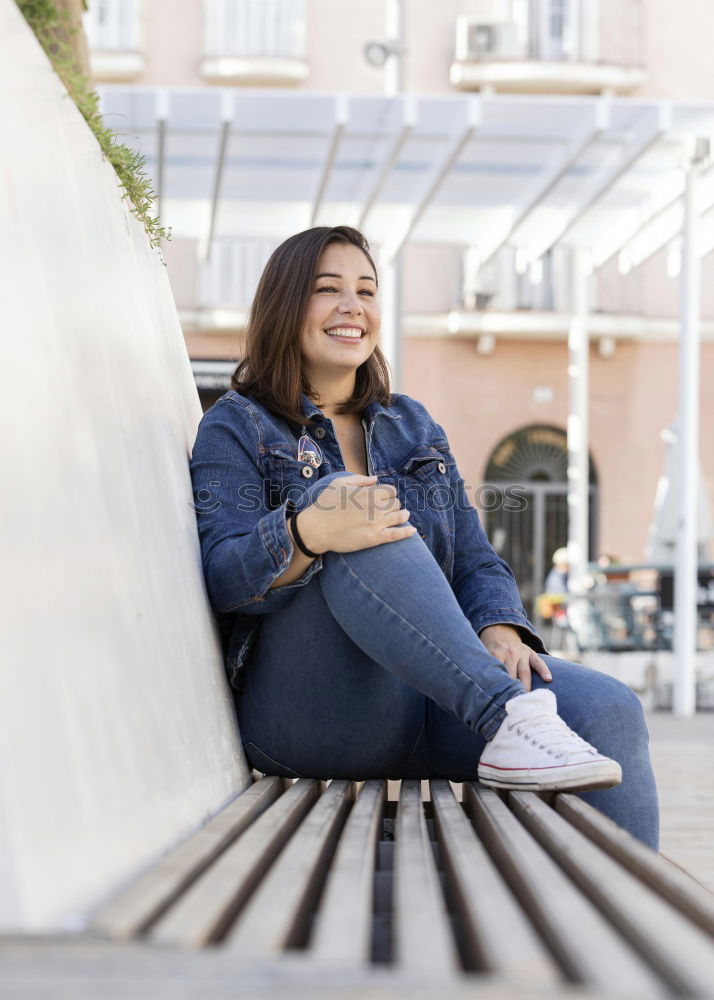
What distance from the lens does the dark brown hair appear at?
256 cm

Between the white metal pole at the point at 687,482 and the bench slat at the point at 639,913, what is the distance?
262 inches

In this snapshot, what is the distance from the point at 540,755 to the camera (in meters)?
1.89

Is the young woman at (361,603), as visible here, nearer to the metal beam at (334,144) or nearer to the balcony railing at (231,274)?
the metal beam at (334,144)

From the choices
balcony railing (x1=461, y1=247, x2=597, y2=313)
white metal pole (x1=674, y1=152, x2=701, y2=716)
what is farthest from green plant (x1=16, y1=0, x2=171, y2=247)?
balcony railing (x1=461, y1=247, x2=597, y2=313)

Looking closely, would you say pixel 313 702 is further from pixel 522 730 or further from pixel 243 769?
pixel 522 730

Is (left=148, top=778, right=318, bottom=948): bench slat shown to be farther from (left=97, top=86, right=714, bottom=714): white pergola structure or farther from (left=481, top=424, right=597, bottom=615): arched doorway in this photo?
(left=481, top=424, right=597, bottom=615): arched doorway

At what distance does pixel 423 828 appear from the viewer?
1.62 meters

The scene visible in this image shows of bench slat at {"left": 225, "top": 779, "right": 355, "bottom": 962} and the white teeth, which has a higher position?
the white teeth

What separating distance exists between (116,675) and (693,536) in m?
7.02

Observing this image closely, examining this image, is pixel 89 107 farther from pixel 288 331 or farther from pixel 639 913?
pixel 639 913

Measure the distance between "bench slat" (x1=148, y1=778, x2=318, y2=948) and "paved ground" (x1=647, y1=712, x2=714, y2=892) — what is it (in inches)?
51.3

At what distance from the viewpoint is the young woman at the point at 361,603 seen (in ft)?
6.45

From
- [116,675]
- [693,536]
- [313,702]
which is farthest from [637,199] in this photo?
[116,675]

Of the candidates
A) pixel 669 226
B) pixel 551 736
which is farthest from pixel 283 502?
pixel 669 226
